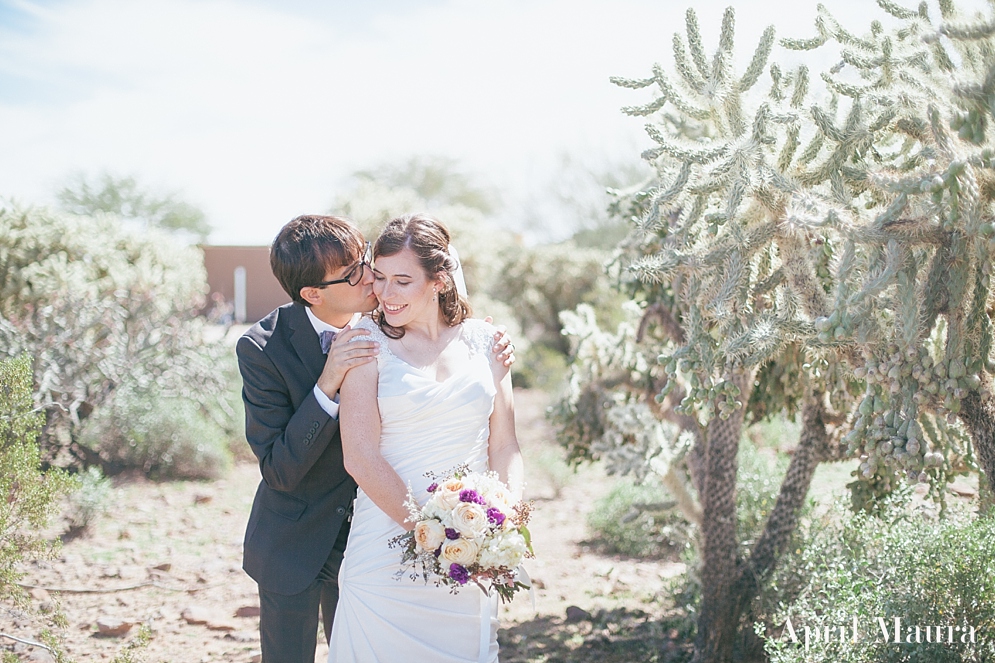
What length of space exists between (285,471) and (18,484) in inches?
64.4

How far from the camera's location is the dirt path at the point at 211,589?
14.6ft

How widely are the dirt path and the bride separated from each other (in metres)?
1.75

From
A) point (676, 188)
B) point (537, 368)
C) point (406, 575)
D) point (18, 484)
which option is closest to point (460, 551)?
Answer: point (406, 575)

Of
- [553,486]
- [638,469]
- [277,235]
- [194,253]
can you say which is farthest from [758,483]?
[194,253]

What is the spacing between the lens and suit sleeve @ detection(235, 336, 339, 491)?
2729 mm

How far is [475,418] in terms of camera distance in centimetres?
287

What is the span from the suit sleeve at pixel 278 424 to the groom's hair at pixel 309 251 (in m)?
0.29

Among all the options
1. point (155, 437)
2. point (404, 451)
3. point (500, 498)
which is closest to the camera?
point (500, 498)

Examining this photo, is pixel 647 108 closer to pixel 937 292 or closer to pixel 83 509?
pixel 937 292

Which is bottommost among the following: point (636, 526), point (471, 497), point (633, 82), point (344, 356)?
point (636, 526)

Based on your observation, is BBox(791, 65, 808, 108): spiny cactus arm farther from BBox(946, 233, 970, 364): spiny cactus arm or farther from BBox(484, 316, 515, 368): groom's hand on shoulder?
BBox(484, 316, 515, 368): groom's hand on shoulder

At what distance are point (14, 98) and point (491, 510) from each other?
8.70 m

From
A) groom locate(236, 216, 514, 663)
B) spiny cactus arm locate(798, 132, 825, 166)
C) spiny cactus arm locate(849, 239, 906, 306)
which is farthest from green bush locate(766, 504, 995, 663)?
groom locate(236, 216, 514, 663)

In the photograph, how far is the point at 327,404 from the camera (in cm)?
275
